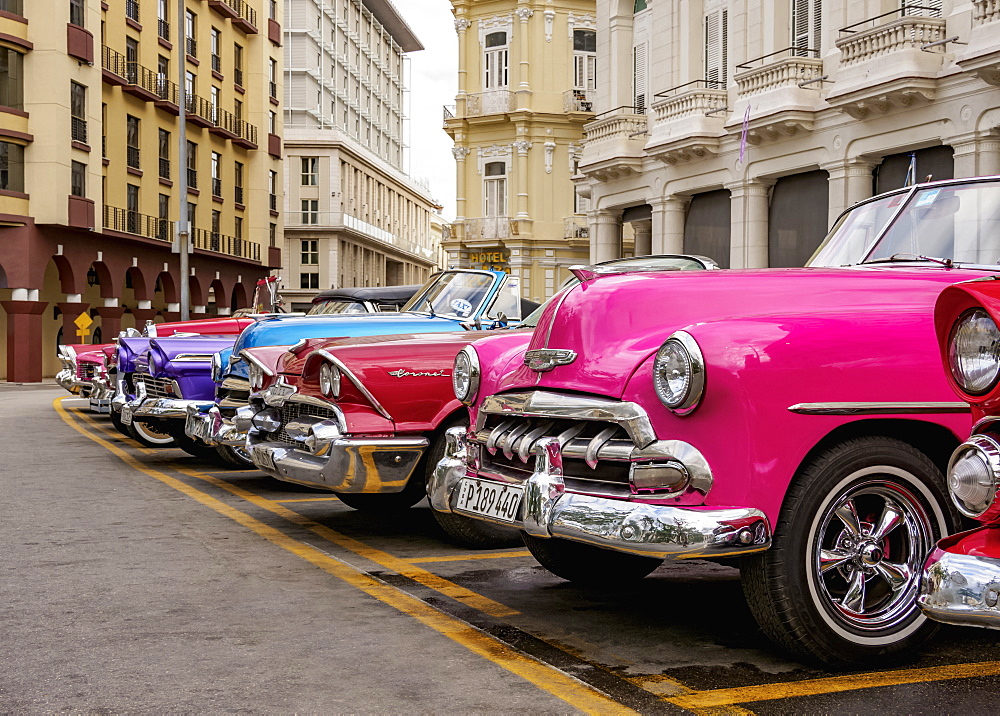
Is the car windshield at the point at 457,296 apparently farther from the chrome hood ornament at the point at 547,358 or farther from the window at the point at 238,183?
the window at the point at 238,183

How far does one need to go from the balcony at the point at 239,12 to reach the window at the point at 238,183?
6.24m

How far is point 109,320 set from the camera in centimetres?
4309

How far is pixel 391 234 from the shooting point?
310 ft

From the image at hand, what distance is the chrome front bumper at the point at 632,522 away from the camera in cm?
414

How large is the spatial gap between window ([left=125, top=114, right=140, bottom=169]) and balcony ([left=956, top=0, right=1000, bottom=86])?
33877mm

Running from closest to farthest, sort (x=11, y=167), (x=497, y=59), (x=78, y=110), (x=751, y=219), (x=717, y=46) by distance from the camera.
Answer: (x=751, y=219) → (x=717, y=46) → (x=11, y=167) → (x=78, y=110) → (x=497, y=59)

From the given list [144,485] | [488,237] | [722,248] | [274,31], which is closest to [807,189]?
[722,248]

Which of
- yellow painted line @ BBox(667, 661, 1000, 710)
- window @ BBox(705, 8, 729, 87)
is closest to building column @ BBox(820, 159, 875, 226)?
window @ BBox(705, 8, 729, 87)

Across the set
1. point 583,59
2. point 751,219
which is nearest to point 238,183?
point 583,59

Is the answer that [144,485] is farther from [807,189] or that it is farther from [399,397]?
[807,189]

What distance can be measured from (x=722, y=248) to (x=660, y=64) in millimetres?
4449

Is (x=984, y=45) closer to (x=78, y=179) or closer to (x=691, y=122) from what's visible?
(x=691, y=122)

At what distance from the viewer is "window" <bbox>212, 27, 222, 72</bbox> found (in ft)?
171

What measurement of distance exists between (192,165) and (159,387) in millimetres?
39575
